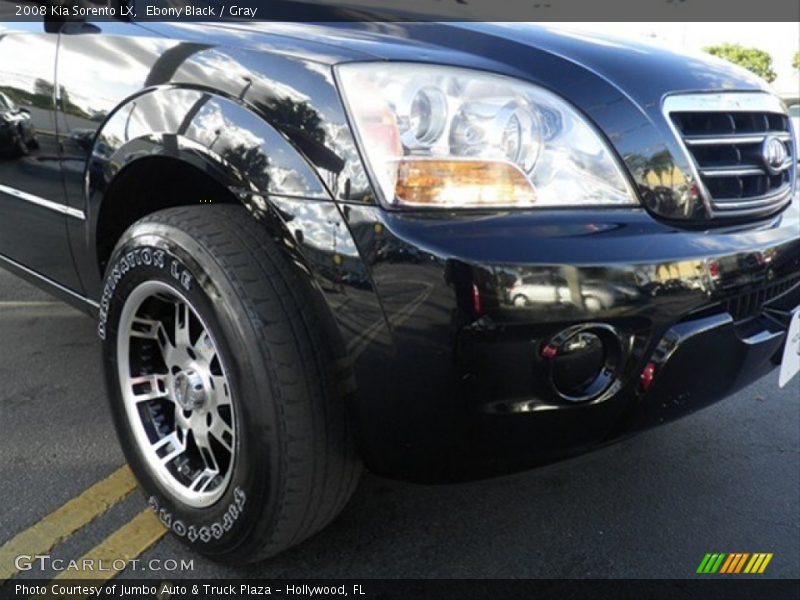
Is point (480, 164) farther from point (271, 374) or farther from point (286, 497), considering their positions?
point (286, 497)

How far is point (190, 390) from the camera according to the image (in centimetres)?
194

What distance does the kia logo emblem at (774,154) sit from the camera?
1986 mm

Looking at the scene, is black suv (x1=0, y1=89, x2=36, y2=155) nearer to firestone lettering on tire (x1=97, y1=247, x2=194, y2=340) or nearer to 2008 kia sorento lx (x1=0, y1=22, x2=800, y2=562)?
2008 kia sorento lx (x1=0, y1=22, x2=800, y2=562)

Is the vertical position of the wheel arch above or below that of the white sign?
above

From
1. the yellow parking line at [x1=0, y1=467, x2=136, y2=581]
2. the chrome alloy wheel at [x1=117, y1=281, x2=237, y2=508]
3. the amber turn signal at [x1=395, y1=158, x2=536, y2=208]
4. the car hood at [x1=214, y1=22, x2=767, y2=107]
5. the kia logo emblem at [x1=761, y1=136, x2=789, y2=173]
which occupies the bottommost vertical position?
the yellow parking line at [x1=0, y1=467, x2=136, y2=581]

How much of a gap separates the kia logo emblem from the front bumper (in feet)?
1.36

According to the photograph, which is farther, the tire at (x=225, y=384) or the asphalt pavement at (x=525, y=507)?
the asphalt pavement at (x=525, y=507)

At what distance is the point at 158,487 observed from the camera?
205cm

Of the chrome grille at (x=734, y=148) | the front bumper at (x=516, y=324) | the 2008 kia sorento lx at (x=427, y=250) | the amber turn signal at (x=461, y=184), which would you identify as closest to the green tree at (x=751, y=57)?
the chrome grille at (x=734, y=148)

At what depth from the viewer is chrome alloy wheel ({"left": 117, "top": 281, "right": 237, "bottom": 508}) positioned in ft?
6.25

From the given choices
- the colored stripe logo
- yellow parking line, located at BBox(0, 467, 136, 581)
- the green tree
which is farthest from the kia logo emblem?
the green tree

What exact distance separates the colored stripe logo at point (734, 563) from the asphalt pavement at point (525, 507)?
2 centimetres

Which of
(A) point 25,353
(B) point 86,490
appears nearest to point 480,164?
(B) point 86,490

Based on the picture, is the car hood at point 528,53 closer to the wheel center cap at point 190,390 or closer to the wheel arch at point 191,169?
the wheel arch at point 191,169
